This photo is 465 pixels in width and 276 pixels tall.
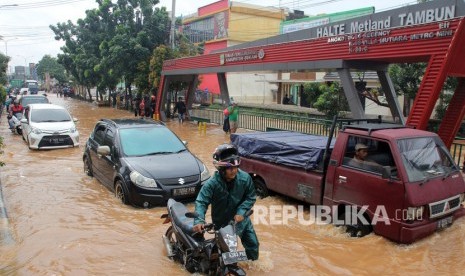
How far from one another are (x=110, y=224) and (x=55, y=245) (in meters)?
1.10

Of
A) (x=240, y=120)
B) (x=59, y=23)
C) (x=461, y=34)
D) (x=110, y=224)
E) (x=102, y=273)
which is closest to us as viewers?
(x=102, y=273)

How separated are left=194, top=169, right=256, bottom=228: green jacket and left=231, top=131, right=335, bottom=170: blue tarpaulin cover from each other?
2.73 metres

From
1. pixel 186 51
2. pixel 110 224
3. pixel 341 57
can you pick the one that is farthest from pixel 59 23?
pixel 110 224

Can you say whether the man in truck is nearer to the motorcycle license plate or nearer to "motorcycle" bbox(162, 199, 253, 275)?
"motorcycle" bbox(162, 199, 253, 275)

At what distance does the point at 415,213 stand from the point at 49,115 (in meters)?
13.3

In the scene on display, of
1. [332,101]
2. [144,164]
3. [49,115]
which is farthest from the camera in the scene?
[332,101]

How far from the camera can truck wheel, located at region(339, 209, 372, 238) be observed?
20.0 feet

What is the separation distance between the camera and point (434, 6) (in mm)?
12633

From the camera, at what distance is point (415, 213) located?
17.9ft

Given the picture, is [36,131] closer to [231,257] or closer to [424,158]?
[231,257]

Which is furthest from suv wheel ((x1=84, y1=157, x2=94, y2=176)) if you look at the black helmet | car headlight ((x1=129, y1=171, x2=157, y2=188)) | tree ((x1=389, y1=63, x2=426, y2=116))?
tree ((x1=389, y1=63, x2=426, y2=116))

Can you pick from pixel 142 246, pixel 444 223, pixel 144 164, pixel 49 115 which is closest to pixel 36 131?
pixel 49 115

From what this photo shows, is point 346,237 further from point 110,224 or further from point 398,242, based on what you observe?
point 110,224

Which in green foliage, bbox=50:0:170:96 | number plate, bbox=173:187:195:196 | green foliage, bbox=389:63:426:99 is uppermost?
green foliage, bbox=50:0:170:96
